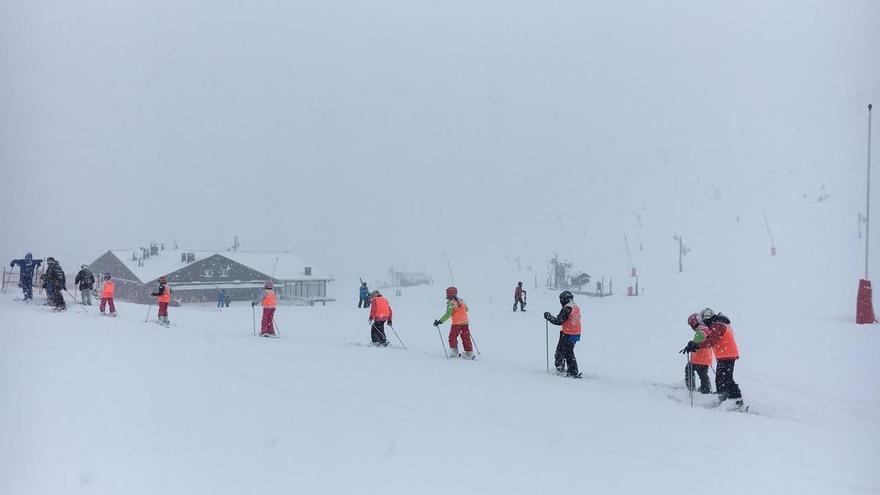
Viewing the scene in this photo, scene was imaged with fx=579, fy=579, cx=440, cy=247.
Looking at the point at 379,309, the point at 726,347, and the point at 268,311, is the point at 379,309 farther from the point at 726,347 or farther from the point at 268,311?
the point at 726,347

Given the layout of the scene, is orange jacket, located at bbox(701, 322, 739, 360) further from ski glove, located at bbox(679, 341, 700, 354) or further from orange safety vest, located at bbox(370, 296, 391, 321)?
orange safety vest, located at bbox(370, 296, 391, 321)

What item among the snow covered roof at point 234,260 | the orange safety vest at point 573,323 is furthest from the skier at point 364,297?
the orange safety vest at point 573,323

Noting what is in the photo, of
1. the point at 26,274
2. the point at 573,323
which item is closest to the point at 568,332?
the point at 573,323

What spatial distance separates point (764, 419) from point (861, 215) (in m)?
30.4

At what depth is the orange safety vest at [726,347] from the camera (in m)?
8.76

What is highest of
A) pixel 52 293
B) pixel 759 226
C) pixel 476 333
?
pixel 759 226

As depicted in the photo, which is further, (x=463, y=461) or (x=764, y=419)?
(x=764, y=419)

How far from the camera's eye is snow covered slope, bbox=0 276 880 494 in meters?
5.13

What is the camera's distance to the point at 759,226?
3656 centimetres

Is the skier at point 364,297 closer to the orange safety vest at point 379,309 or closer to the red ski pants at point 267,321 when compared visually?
the red ski pants at point 267,321

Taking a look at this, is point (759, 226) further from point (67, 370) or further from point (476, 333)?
point (67, 370)

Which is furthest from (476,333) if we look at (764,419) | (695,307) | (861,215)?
(861,215)

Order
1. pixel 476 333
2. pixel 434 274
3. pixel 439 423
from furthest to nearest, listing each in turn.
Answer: pixel 434 274 → pixel 476 333 → pixel 439 423

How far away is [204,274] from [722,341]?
145 ft
